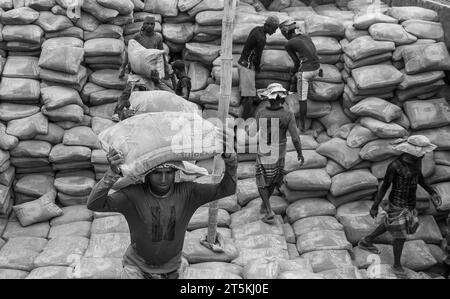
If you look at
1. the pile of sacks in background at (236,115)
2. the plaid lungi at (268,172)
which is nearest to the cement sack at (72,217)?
the pile of sacks in background at (236,115)

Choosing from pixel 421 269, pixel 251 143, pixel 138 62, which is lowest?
pixel 421 269

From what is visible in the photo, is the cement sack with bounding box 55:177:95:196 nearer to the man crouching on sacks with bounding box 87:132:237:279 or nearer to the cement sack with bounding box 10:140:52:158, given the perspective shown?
the cement sack with bounding box 10:140:52:158

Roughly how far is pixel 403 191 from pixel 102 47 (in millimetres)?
3986

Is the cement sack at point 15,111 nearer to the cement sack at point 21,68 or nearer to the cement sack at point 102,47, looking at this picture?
the cement sack at point 21,68

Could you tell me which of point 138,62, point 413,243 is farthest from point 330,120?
point 138,62

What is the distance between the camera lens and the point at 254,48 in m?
7.05

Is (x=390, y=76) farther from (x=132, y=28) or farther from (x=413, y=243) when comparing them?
(x=132, y=28)

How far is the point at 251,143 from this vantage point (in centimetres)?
682

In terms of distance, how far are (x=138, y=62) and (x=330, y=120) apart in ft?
8.09

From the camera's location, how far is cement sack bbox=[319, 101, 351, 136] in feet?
23.7

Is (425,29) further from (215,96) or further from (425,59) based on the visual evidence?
(215,96)

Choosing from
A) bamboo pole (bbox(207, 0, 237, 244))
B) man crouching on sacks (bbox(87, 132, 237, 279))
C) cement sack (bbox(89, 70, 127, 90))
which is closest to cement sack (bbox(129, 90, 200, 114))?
bamboo pole (bbox(207, 0, 237, 244))

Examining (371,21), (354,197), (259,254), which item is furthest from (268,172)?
(371,21)

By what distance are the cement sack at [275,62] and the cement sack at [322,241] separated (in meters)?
2.37
